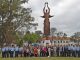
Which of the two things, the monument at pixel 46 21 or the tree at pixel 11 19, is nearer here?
the monument at pixel 46 21

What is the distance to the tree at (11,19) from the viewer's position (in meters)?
63.2

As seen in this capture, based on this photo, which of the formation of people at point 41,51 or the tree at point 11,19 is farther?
the tree at point 11,19

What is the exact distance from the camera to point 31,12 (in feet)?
219

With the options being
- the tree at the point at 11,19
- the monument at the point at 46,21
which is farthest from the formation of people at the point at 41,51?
the tree at the point at 11,19

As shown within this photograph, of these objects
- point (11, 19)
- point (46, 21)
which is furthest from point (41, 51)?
point (11, 19)

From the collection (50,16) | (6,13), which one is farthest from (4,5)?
(50,16)

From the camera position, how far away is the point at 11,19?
209 feet

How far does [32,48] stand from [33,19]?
85.7 feet

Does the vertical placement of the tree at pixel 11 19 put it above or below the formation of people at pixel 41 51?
above

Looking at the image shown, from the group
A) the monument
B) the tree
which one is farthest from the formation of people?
the tree

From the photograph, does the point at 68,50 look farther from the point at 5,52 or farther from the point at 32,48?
the point at 5,52

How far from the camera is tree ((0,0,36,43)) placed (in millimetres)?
63219

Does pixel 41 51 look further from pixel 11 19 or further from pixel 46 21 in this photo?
pixel 11 19

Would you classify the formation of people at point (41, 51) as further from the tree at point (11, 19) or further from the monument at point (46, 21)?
the tree at point (11, 19)
